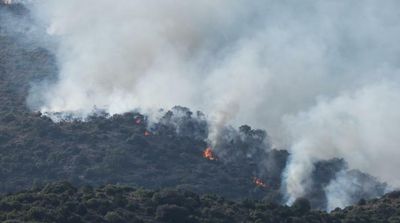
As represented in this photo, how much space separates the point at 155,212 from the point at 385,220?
3198cm

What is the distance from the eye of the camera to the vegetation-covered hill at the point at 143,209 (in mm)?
130500

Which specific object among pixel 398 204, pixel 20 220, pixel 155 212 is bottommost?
pixel 20 220

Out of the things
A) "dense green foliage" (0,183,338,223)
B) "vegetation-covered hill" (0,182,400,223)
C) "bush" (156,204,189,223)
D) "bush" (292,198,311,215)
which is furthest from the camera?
"bush" (292,198,311,215)

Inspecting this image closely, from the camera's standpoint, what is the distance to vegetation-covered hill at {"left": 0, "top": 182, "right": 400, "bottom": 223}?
428 ft

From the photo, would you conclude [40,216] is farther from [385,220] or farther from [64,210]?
[385,220]

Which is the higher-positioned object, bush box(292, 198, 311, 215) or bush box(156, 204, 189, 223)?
bush box(292, 198, 311, 215)

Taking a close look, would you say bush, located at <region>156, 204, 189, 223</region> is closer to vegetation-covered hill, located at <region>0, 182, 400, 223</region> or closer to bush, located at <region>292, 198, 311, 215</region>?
vegetation-covered hill, located at <region>0, 182, 400, 223</region>

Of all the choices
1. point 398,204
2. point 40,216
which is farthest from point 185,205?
point 398,204

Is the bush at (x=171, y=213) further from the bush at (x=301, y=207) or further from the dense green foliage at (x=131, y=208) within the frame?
the bush at (x=301, y=207)

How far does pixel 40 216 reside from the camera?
128 metres

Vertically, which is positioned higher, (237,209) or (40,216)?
(237,209)

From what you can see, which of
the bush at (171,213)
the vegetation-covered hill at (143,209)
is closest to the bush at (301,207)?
the vegetation-covered hill at (143,209)

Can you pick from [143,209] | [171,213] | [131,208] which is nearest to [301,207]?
[171,213]

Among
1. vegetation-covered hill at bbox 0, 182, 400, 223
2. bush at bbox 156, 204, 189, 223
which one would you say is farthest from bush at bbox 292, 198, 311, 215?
bush at bbox 156, 204, 189, 223
